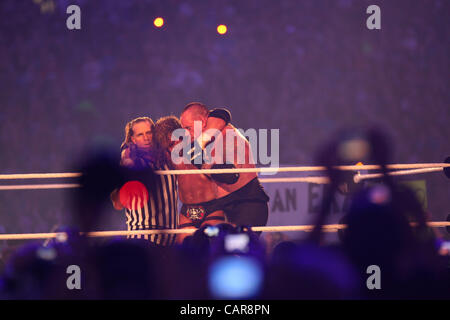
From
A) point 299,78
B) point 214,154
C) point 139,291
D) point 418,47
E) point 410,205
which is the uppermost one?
point 418,47

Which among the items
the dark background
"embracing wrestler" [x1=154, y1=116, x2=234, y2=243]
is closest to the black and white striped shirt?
"embracing wrestler" [x1=154, y1=116, x2=234, y2=243]

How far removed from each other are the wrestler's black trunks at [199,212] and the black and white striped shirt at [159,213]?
36 centimetres

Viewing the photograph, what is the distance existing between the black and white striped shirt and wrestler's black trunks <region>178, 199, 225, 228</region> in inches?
14.3

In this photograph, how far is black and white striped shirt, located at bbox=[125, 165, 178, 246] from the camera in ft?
8.84

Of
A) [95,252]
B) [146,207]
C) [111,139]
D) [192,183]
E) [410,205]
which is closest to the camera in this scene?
[95,252]

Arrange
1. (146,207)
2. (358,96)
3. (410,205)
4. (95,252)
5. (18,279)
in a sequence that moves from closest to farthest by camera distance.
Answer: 1. (18,279)
2. (95,252)
3. (410,205)
4. (146,207)
5. (358,96)

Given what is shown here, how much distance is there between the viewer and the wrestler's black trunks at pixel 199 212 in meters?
3.23

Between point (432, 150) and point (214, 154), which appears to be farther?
point (432, 150)

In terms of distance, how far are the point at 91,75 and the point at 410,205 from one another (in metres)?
2.87

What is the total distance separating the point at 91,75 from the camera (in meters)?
3.74

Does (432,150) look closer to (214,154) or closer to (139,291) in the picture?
(214,154)

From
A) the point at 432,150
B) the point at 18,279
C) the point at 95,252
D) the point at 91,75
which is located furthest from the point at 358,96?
the point at 18,279

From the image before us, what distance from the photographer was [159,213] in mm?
2787

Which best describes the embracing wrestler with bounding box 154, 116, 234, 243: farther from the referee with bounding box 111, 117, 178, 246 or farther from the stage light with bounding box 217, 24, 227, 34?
the stage light with bounding box 217, 24, 227, 34
